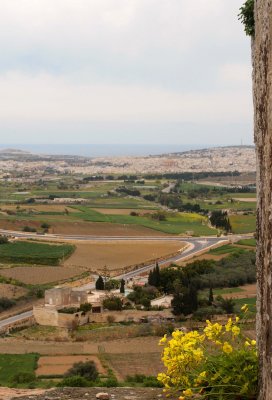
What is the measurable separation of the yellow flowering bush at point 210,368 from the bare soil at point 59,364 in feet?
45.4

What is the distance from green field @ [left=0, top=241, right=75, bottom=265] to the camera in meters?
41.5

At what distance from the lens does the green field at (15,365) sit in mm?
17459

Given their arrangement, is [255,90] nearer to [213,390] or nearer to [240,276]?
[213,390]

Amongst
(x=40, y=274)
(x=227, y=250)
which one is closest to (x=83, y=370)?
(x=40, y=274)

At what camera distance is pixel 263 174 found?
3822 mm

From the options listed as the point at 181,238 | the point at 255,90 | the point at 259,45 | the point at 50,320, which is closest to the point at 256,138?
the point at 255,90

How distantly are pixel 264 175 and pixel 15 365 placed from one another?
1679 centimetres

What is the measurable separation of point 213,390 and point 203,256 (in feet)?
127

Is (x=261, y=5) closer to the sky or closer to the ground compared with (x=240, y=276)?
closer to the sky

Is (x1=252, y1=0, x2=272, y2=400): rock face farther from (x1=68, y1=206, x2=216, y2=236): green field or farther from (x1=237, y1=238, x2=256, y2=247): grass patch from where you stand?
(x1=68, y1=206, x2=216, y2=236): green field

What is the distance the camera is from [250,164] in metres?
155

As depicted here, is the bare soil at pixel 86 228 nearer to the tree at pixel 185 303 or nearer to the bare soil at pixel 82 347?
the tree at pixel 185 303

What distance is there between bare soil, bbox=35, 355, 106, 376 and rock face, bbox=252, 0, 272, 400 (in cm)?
1457

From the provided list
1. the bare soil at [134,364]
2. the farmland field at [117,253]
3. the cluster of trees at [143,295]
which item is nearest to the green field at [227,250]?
the farmland field at [117,253]
